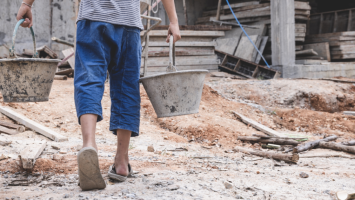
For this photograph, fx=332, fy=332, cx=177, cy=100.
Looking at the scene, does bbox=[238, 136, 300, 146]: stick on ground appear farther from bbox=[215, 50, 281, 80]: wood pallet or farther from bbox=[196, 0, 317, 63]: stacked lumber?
bbox=[196, 0, 317, 63]: stacked lumber

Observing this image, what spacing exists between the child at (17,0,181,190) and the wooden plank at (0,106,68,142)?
1.55 m

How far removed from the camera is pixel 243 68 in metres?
9.50

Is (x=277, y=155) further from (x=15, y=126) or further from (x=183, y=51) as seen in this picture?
(x=183, y=51)

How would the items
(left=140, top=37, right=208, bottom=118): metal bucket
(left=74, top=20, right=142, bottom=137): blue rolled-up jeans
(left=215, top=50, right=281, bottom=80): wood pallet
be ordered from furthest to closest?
(left=215, top=50, right=281, bottom=80): wood pallet → (left=140, top=37, right=208, bottom=118): metal bucket → (left=74, top=20, right=142, bottom=137): blue rolled-up jeans

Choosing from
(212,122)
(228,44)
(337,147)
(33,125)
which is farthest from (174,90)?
(228,44)

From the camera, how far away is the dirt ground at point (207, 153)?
201cm

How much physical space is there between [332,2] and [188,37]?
264 inches

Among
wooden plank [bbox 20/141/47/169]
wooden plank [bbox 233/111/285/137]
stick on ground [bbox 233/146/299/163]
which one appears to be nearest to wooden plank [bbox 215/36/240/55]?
wooden plank [bbox 233/111/285/137]

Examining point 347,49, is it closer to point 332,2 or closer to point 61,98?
point 332,2

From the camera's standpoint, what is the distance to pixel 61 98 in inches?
194

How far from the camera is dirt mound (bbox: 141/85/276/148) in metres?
4.40

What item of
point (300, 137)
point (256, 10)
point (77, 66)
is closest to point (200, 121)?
point (300, 137)

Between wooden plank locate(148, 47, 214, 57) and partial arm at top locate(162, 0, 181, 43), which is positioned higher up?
partial arm at top locate(162, 0, 181, 43)

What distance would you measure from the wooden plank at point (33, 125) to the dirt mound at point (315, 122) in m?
3.64
